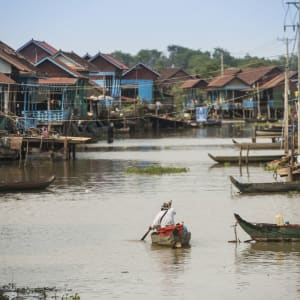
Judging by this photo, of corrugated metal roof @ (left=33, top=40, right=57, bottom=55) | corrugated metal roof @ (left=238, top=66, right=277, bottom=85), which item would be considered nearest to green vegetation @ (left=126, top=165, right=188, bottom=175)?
corrugated metal roof @ (left=33, top=40, right=57, bottom=55)

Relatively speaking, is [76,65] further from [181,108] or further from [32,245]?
[32,245]

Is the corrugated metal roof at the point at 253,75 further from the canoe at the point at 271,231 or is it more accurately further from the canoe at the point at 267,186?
the canoe at the point at 271,231

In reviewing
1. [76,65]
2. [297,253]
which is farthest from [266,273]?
[76,65]

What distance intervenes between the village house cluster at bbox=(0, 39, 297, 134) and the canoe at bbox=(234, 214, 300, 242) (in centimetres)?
2954

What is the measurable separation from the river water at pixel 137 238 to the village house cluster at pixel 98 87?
38.2 feet

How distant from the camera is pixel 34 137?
146 feet

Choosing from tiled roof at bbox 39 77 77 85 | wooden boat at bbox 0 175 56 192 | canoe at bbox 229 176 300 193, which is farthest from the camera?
tiled roof at bbox 39 77 77 85

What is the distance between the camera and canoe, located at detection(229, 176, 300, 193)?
102ft

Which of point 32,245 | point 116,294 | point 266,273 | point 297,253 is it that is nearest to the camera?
point 116,294

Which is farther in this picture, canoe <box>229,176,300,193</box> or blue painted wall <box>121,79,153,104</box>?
blue painted wall <box>121,79,153,104</box>

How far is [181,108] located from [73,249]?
79.5m

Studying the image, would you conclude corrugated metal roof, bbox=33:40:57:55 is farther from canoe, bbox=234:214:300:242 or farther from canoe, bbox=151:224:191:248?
canoe, bbox=234:214:300:242

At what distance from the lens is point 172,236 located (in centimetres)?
2134

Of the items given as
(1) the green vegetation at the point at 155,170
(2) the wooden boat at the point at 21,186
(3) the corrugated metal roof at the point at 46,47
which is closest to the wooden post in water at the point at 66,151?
(1) the green vegetation at the point at 155,170
